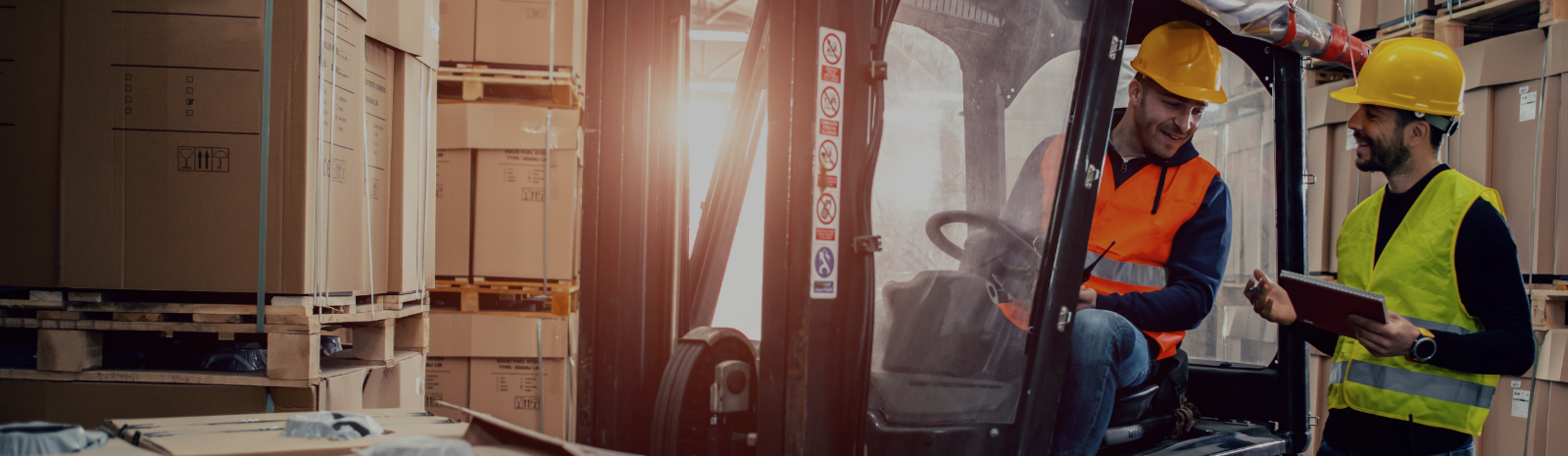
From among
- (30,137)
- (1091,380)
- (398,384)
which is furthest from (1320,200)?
(30,137)

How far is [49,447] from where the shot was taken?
138 centimetres

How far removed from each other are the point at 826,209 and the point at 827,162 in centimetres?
9

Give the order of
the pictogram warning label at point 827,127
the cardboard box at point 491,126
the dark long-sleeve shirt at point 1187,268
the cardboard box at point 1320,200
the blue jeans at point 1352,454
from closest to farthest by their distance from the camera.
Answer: the pictogram warning label at point 827,127
the blue jeans at point 1352,454
the dark long-sleeve shirt at point 1187,268
the cardboard box at point 491,126
the cardboard box at point 1320,200

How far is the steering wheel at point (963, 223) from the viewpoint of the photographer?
1.92 metres

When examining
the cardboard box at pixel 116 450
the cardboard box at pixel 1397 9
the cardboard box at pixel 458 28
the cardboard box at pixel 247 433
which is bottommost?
the cardboard box at pixel 247 433

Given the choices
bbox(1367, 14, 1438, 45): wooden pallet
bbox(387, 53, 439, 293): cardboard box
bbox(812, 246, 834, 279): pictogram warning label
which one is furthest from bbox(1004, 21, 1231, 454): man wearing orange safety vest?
bbox(1367, 14, 1438, 45): wooden pallet

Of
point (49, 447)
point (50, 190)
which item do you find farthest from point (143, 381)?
point (49, 447)

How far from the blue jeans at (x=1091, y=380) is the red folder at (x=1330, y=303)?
0.48 m

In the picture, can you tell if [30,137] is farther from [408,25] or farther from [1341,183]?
[1341,183]

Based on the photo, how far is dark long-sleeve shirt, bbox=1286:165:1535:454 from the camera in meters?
2.16

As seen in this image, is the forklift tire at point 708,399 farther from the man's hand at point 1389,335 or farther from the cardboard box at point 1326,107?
the cardboard box at point 1326,107

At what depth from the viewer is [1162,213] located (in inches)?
98.1

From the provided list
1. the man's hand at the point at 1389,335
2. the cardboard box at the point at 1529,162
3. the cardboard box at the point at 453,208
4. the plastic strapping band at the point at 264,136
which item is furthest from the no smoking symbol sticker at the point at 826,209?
the cardboard box at the point at 1529,162

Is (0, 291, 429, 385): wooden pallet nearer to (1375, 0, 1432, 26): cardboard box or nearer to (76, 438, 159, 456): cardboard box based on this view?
(76, 438, 159, 456): cardboard box
